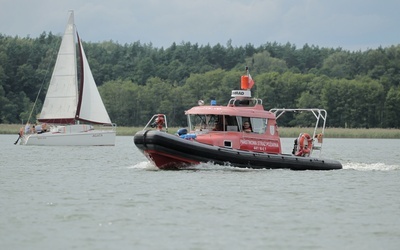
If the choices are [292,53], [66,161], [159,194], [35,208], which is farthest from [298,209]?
[292,53]

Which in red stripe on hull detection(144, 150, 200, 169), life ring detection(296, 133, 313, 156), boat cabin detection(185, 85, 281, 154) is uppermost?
boat cabin detection(185, 85, 281, 154)

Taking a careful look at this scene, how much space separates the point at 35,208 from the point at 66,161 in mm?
19499

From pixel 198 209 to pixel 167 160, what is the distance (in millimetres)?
9902

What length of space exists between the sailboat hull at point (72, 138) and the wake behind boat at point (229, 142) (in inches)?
1071

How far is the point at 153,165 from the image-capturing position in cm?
3519

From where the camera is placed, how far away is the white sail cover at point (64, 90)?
213ft

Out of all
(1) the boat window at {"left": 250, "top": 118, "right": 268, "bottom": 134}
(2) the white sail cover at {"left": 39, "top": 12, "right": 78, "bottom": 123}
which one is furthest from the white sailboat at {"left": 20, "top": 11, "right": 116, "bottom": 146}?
(1) the boat window at {"left": 250, "top": 118, "right": 268, "bottom": 134}

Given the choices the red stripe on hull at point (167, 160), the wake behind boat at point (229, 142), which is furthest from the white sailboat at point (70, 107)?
the red stripe on hull at point (167, 160)

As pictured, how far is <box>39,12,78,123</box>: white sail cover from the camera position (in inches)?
2559

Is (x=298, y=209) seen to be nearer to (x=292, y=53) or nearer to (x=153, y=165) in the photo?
(x=153, y=165)

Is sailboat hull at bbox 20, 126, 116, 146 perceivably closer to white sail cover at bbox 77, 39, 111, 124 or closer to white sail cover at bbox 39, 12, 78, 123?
white sail cover at bbox 77, 39, 111, 124

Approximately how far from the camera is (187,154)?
108 ft

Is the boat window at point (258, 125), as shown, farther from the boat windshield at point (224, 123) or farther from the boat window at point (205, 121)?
the boat window at point (205, 121)

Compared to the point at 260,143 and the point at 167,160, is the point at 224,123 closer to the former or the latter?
the point at 260,143
